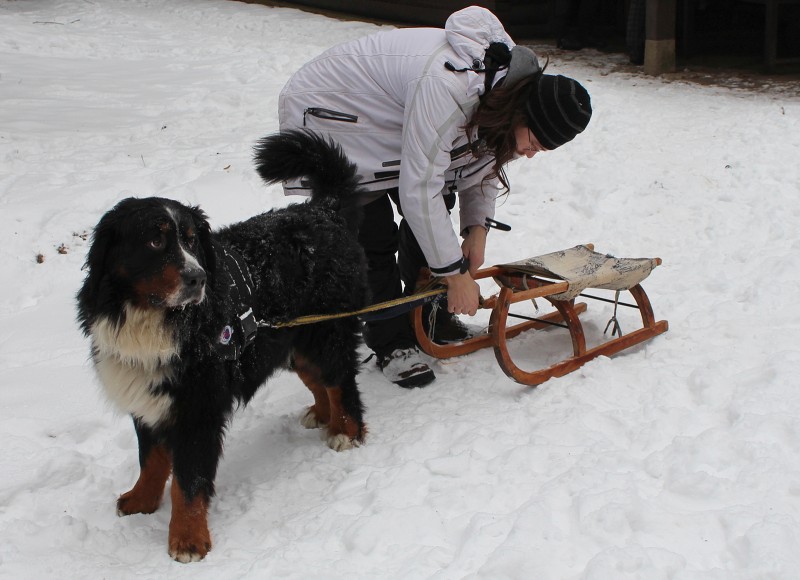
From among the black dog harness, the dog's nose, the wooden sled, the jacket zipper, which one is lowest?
the wooden sled

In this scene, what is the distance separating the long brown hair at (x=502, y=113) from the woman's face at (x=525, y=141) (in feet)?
0.07

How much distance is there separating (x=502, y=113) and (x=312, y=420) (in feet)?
5.39

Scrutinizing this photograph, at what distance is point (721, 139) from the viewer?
6.88 metres

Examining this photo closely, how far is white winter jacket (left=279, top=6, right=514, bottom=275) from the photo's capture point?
3105mm

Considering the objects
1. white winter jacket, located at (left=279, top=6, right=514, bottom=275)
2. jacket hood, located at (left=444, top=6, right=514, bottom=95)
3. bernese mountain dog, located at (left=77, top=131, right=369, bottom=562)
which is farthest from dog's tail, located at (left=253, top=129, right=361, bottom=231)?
jacket hood, located at (left=444, top=6, right=514, bottom=95)

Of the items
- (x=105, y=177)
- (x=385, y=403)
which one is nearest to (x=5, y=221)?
(x=105, y=177)

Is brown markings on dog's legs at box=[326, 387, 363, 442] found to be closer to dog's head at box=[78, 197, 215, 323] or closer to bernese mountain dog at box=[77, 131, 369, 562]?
bernese mountain dog at box=[77, 131, 369, 562]

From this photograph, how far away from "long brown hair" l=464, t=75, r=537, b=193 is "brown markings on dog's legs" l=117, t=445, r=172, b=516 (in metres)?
1.79

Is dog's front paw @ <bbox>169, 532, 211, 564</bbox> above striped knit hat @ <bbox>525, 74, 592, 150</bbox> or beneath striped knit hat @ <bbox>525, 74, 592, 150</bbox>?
beneath

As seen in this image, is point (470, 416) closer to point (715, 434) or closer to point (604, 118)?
point (715, 434)

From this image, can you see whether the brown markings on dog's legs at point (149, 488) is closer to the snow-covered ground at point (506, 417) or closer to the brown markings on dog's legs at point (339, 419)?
the snow-covered ground at point (506, 417)

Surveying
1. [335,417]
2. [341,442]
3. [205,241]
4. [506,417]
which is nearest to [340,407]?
[335,417]

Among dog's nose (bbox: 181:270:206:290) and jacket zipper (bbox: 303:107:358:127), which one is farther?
jacket zipper (bbox: 303:107:358:127)

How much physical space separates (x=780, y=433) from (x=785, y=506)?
0.48m
